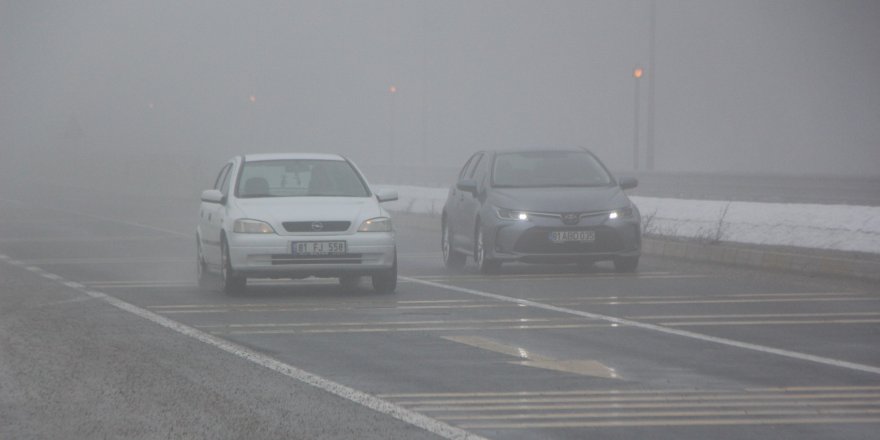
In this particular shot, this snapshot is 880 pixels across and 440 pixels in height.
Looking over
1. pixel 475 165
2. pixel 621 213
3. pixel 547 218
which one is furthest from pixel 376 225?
pixel 475 165

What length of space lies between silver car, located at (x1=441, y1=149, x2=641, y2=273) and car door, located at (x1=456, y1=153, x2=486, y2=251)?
0.04 ft

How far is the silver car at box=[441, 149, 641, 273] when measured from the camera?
18.1 meters

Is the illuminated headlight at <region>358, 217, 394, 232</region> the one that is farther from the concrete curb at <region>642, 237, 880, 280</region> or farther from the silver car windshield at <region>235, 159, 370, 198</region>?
the concrete curb at <region>642, 237, 880, 280</region>

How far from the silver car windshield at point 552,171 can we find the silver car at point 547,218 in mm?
12

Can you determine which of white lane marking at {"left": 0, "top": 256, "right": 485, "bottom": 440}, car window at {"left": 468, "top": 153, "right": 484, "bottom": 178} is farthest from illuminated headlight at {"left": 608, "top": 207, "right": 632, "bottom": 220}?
white lane marking at {"left": 0, "top": 256, "right": 485, "bottom": 440}

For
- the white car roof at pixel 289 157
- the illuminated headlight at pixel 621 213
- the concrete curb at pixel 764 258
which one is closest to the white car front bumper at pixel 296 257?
the white car roof at pixel 289 157

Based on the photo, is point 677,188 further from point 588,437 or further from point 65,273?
point 588,437

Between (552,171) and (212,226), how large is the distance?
5.02 m

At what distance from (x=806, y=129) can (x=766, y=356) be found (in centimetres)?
7876

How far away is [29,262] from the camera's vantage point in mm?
20594

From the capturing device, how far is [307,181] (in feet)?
56.4

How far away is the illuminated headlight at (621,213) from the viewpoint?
18345 mm

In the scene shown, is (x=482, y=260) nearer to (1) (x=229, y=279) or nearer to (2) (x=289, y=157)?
(2) (x=289, y=157)

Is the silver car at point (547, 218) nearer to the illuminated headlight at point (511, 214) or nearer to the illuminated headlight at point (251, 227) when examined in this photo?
the illuminated headlight at point (511, 214)
